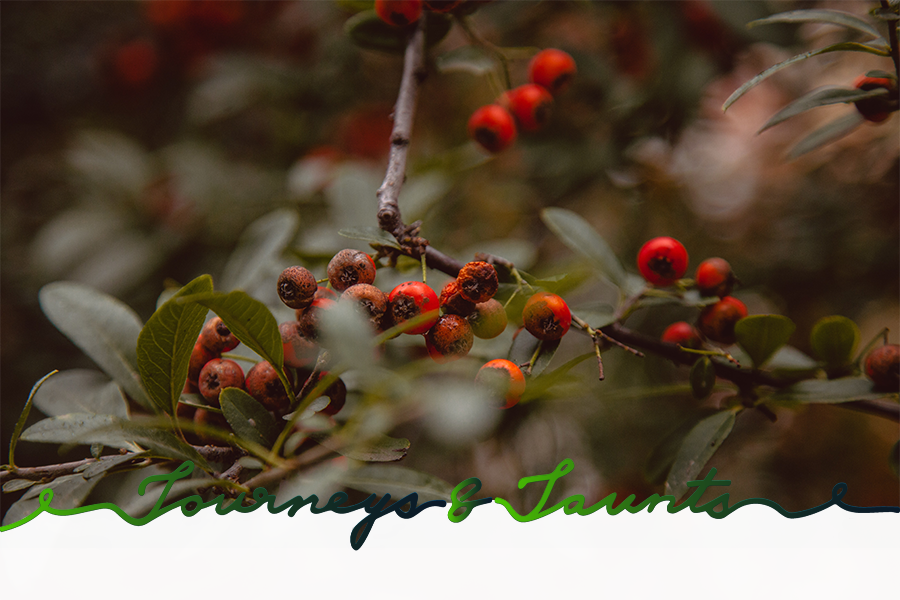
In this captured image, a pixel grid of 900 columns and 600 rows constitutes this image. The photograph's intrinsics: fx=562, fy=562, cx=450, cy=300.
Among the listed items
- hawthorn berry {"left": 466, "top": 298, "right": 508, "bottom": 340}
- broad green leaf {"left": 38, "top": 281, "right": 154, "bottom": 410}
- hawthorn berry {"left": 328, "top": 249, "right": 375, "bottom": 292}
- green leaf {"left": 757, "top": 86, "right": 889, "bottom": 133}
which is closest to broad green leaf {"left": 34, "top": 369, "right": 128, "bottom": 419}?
broad green leaf {"left": 38, "top": 281, "right": 154, "bottom": 410}

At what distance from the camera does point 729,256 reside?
4.80ft

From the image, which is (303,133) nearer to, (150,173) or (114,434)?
(150,173)

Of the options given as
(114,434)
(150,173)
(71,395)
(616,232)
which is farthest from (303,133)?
(114,434)

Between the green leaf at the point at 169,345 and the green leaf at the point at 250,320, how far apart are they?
0.03 meters

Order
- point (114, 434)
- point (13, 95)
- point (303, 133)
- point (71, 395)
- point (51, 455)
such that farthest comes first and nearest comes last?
point (13, 95), point (303, 133), point (51, 455), point (71, 395), point (114, 434)

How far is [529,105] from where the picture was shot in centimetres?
85

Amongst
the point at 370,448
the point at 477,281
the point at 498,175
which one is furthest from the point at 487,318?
the point at 498,175

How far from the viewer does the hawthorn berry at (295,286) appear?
51cm

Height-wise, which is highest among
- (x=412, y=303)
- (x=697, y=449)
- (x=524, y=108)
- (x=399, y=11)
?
(x=399, y=11)

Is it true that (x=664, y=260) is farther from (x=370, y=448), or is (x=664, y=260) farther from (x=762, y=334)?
(x=370, y=448)

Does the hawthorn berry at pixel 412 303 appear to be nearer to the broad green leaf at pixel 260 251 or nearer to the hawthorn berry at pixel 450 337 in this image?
the hawthorn berry at pixel 450 337

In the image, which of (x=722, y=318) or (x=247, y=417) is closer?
(x=247, y=417)

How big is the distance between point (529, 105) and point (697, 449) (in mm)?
536

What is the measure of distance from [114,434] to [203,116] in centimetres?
122
